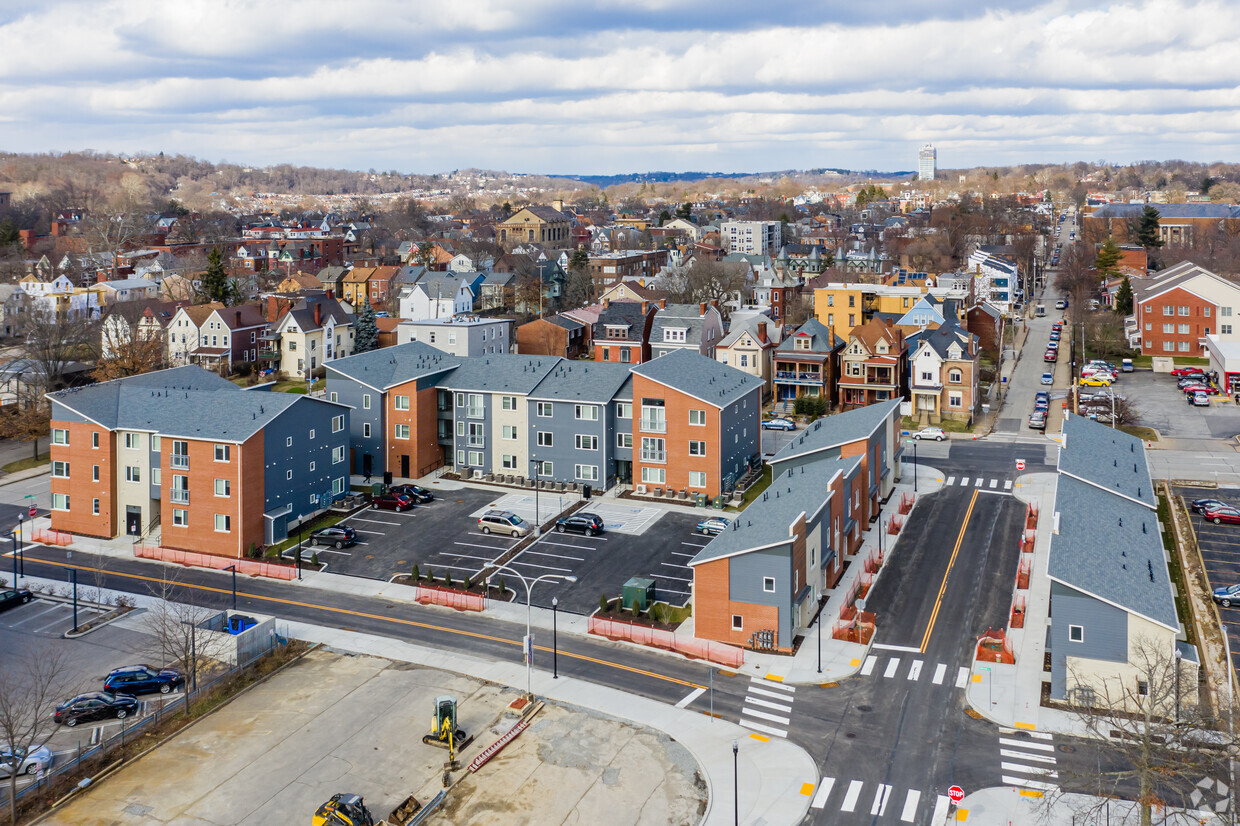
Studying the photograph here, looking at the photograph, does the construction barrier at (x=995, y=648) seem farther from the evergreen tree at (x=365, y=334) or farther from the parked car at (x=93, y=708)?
the evergreen tree at (x=365, y=334)

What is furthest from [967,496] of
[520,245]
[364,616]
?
[520,245]

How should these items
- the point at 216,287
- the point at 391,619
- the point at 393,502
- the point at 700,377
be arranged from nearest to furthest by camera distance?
the point at 391,619, the point at 393,502, the point at 700,377, the point at 216,287

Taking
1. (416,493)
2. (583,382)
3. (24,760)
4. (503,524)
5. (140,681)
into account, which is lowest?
(24,760)

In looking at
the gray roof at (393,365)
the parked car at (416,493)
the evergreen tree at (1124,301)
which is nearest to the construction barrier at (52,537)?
the parked car at (416,493)

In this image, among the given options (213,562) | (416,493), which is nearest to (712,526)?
(416,493)

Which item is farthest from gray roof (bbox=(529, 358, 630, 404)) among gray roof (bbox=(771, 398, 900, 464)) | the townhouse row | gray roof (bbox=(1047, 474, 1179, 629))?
gray roof (bbox=(1047, 474, 1179, 629))

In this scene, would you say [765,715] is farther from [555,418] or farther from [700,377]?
[555,418]
